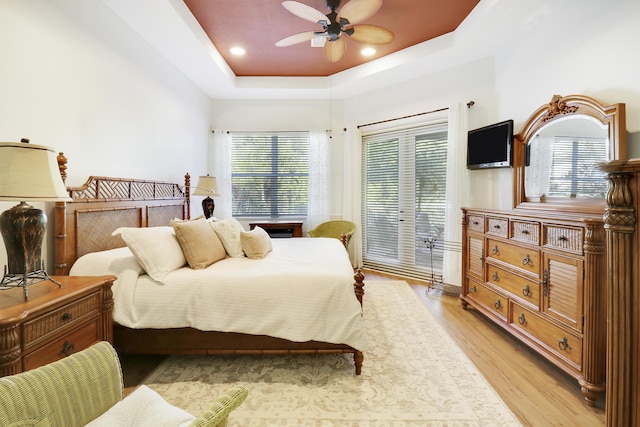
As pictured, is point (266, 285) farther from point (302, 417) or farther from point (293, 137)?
point (293, 137)

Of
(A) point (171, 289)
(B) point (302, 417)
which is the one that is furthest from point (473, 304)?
(A) point (171, 289)

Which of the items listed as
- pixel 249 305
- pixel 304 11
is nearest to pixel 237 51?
pixel 304 11

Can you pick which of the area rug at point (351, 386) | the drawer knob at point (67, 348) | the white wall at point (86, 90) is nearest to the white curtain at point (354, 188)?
the area rug at point (351, 386)

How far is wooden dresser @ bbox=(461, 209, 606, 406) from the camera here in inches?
68.7

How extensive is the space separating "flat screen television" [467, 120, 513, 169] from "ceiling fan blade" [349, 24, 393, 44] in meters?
1.53

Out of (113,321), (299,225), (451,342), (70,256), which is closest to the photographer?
(113,321)

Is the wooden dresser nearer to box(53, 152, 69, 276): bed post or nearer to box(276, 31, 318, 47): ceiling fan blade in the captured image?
box(276, 31, 318, 47): ceiling fan blade

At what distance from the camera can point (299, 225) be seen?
14.8 ft

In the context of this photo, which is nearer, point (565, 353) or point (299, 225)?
point (565, 353)

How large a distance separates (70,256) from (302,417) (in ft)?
6.22

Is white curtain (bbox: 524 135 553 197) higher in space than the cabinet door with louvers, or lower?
higher

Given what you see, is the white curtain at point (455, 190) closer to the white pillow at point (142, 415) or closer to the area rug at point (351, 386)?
the area rug at point (351, 386)

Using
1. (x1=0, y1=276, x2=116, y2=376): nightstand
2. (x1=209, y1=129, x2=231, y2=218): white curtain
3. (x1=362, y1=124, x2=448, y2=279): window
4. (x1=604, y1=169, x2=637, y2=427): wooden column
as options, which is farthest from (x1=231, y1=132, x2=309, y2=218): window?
(x1=604, y1=169, x2=637, y2=427): wooden column

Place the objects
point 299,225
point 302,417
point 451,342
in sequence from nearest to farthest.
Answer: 1. point 302,417
2. point 451,342
3. point 299,225
